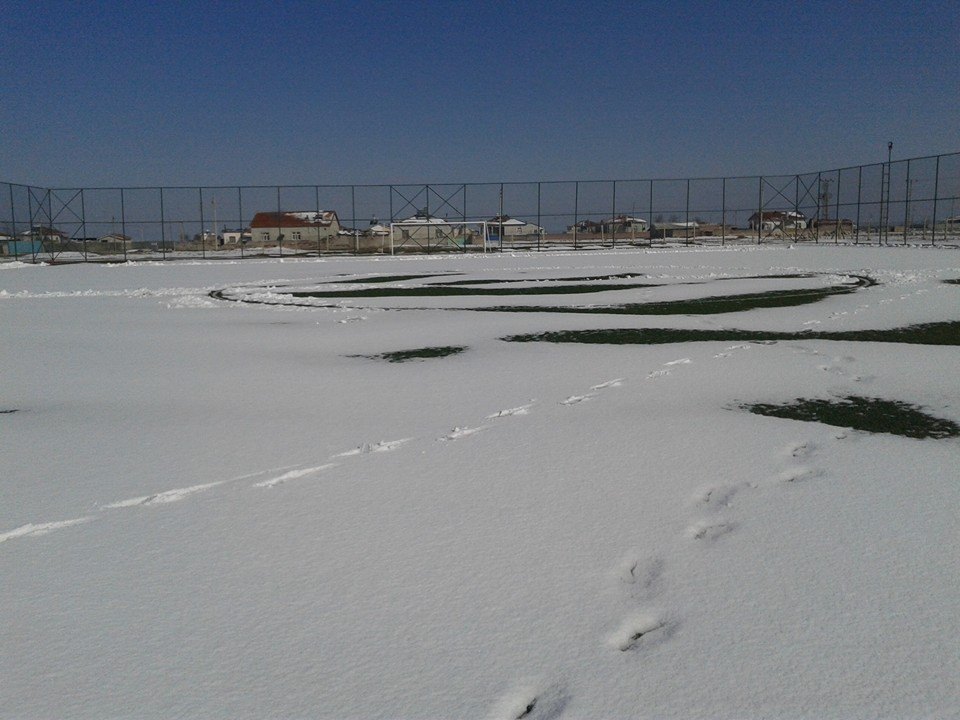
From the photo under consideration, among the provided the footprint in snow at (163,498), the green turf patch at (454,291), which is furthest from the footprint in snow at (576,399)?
the green turf patch at (454,291)

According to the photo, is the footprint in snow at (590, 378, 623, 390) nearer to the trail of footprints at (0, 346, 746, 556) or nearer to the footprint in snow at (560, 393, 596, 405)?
the footprint in snow at (560, 393, 596, 405)

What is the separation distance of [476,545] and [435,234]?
110 feet

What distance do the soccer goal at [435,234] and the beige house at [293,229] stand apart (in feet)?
11.4

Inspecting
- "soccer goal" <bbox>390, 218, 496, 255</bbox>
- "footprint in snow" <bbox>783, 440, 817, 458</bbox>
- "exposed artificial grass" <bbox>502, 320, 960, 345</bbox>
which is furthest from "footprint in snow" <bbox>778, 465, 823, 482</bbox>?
"soccer goal" <bbox>390, 218, 496, 255</bbox>

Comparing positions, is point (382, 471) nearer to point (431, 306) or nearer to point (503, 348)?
point (503, 348)

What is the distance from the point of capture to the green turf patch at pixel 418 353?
5539 millimetres

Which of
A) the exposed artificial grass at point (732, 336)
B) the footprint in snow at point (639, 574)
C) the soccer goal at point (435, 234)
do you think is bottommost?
the footprint in snow at point (639, 574)

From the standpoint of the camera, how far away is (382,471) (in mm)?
2910

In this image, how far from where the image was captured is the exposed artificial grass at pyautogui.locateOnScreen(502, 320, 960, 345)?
6.10 m

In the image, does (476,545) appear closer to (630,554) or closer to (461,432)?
(630,554)

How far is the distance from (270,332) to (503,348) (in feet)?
7.70

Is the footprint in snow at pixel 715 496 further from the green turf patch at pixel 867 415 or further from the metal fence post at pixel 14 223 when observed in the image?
the metal fence post at pixel 14 223

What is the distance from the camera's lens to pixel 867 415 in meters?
3.68

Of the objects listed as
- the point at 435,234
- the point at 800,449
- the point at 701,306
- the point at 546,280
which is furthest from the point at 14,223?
the point at 800,449
